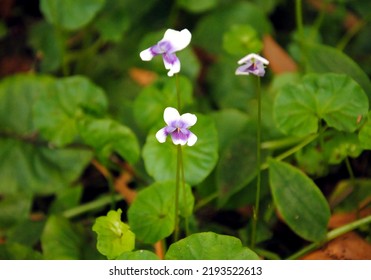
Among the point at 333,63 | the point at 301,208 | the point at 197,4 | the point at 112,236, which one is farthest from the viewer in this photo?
the point at 197,4

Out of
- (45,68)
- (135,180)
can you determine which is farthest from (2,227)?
(45,68)

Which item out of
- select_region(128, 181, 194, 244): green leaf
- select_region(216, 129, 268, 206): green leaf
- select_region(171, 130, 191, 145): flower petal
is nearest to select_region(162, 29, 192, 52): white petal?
select_region(171, 130, 191, 145): flower petal

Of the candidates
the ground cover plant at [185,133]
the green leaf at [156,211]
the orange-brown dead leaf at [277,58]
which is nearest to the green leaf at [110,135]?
the ground cover plant at [185,133]

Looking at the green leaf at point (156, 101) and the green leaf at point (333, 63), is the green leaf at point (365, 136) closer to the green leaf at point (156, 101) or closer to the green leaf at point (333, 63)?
the green leaf at point (333, 63)

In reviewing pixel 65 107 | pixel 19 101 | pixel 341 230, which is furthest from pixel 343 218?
pixel 19 101

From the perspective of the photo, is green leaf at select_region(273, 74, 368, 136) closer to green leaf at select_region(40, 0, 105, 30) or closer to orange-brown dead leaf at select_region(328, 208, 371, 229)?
orange-brown dead leaf at select_region(328, 208, 371, 229)

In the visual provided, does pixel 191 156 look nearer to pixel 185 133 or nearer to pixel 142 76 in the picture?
pixel 185 133
